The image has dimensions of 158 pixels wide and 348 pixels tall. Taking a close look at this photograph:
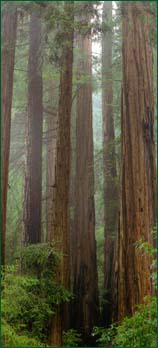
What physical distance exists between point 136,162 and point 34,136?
3684 millimetres

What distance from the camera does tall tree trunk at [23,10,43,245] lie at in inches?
453

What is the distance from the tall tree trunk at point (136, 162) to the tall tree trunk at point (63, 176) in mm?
985

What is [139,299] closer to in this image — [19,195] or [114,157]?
[114,157]

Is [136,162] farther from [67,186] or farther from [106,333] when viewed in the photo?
[106,333]

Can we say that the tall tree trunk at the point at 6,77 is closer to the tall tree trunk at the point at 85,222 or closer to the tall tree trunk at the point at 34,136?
the tall tree trunk at the point at 34,136

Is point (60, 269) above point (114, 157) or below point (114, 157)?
below

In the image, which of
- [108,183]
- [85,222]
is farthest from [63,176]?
[108,183]

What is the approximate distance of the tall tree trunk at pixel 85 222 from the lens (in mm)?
14148

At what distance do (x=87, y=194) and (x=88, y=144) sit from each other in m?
1.46

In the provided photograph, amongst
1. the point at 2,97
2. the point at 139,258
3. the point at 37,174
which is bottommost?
the point at 139,258

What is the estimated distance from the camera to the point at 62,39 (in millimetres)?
8688

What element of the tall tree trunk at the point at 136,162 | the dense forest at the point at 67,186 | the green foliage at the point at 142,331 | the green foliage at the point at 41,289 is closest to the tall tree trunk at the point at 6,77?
the dense forest at the point at 67,186

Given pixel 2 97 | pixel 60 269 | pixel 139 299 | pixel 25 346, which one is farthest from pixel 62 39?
pixel 25 346

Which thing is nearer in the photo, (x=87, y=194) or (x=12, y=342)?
(x=12, y=342)
